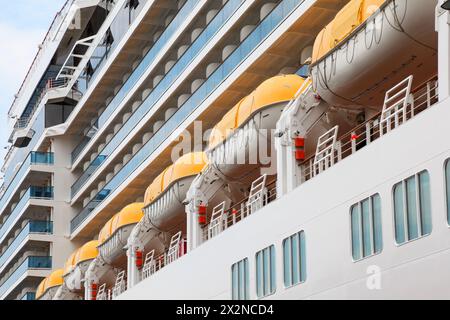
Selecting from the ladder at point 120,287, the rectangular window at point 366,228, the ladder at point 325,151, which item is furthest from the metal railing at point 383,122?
the ladder at point 120,287

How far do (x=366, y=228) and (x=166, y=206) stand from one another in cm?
1149

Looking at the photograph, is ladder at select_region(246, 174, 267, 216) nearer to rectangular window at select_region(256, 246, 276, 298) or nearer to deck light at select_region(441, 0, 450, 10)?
rectangular window at select_region(256, 246, 276, 298)

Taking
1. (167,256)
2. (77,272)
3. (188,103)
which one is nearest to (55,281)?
(77,272)

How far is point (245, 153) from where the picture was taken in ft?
65.0

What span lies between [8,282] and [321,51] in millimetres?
33217

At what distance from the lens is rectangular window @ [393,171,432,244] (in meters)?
12.5

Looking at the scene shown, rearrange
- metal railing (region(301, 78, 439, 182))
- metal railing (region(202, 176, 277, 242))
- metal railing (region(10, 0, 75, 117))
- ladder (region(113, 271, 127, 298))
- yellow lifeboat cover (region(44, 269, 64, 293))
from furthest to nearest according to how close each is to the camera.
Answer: metal railing (region(10, 0, 75, 117))
yellow lifeboat cover (region(44, 269, 64, 293))
ladder (region(113, 271, 127, 298))
metal railing (region(202, 176, 277, 242))
metal railing (region(301, 78, 439, 182))

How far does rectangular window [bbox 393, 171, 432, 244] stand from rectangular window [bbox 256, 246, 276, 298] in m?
4.07

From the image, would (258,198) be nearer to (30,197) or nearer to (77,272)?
(77,272)

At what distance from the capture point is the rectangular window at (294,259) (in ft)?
51.4

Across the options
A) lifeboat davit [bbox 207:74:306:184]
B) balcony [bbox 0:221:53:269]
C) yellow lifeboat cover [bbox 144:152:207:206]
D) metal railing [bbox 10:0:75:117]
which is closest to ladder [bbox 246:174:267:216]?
lifeboat davit [bbox 207:74:306:184]

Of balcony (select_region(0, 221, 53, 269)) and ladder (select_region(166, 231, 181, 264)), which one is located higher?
balcony (select_region(0, 221, 53, 269))

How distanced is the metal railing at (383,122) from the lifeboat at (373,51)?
293 mm
